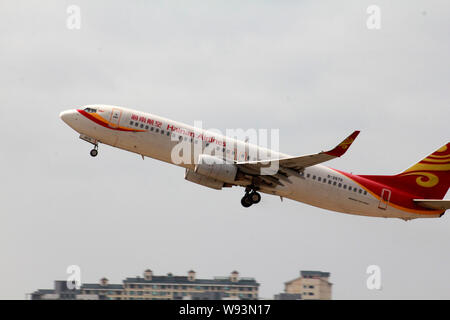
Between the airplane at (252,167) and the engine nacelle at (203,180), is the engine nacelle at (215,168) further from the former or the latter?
A: the engine nacelle at (203,180)

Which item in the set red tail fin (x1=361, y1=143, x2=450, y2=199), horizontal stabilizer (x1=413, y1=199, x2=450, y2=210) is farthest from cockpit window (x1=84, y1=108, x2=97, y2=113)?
horizontal stabilizer (x1=413, y1=199, x2=450, y2=210)

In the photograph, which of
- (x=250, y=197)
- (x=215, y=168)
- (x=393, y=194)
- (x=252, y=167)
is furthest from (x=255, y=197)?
(x=393, y=194)

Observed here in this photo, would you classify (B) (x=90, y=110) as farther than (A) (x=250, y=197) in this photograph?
No

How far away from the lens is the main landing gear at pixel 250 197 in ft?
193

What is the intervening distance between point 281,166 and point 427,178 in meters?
13.0

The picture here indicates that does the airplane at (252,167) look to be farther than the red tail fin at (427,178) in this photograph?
No

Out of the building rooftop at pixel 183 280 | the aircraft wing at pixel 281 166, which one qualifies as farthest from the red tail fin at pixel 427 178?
the building rooftop at pixel 183 280

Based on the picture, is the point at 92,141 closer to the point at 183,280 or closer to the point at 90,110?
the point at 90,110

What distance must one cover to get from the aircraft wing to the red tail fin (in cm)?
665

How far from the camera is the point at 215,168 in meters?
55.7

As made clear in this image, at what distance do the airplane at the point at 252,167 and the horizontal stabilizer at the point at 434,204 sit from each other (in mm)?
72

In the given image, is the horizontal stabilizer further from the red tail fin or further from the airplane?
the red tail fin
